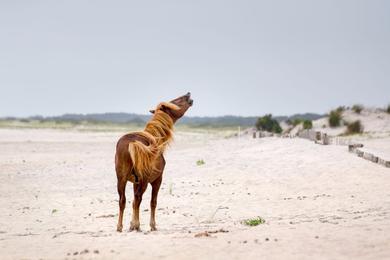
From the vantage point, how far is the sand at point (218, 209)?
9.74 metres

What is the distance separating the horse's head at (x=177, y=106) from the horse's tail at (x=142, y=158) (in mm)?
1005

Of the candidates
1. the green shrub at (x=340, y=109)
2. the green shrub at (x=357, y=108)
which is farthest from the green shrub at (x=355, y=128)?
the green shrub at (x=340, y=109)

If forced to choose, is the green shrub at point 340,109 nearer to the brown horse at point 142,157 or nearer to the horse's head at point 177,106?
the horse's head at point 177,106

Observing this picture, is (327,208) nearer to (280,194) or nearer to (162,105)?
(280,194)

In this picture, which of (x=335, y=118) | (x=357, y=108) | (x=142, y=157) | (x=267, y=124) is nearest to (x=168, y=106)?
(x=142, y=157)

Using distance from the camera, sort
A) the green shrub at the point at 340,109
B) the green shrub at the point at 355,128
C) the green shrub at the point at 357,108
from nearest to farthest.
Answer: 1. the green shrub at the point at 355,128
2. the green shrub at the point at 357,108
3. the green shrub at the point at 340,109

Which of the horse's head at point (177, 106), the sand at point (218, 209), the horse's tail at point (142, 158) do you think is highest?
the horse's head at point (177, 106)

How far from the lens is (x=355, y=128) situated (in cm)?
5122

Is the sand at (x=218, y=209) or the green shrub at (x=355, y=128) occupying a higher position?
the green shrub at (x=355, y=128)

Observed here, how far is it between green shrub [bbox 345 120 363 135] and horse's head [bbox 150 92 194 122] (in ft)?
131

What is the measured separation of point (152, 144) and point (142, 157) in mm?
396

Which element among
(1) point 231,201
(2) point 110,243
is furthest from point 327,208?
(2) point 110,243

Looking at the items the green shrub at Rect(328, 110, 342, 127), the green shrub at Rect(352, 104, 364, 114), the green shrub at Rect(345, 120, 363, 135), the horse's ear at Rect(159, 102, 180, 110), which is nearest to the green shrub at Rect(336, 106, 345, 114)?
the green shrub at Rect(328, 110, 342, 127)

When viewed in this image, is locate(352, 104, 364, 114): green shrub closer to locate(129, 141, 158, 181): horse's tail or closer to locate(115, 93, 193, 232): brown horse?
locate(115, 93, 193, 232): brown horse
